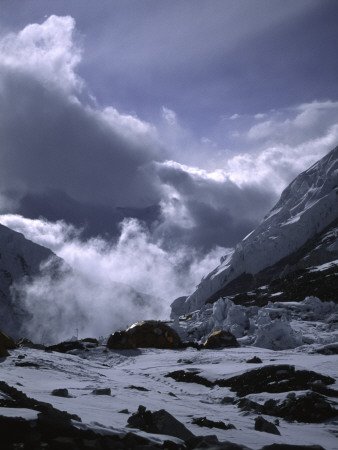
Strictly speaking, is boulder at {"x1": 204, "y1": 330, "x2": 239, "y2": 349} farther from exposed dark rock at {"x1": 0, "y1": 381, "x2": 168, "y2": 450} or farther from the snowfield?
→ exposed dark rock at {"x1": 0, "y1": 381, "x2": 168, "y2": 450}

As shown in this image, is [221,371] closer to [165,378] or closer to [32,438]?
[165,378]

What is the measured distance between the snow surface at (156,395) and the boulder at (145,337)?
4.93 metres

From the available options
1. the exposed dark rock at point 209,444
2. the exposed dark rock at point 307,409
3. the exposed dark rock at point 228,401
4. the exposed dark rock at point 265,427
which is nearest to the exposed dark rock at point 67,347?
the exposed dark rock at point 228,401

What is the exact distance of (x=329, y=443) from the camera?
9.52 meters

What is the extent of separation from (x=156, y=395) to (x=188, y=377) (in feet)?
23.3

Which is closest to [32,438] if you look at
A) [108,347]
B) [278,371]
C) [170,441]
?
[170,441]

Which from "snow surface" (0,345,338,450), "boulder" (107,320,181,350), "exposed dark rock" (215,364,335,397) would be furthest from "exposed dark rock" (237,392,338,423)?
"boulder" (107,320,181,350)

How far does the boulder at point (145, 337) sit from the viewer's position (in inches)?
1697

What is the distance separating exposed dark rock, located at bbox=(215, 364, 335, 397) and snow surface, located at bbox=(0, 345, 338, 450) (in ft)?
2.36

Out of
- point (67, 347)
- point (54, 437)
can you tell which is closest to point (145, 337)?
point (67, 347)

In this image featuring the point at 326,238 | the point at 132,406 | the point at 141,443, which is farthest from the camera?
the point at 326,238

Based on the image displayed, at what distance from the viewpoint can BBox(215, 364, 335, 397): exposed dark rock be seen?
16.4 metres

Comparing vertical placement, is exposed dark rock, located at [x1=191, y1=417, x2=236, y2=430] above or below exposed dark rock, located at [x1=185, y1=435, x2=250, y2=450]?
below

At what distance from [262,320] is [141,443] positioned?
48.2 metres
